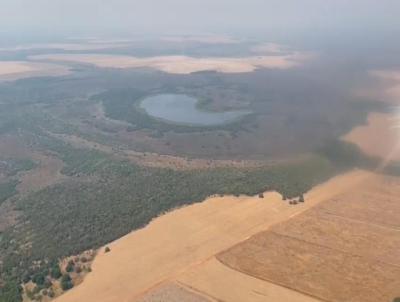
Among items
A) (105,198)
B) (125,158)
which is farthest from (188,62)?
(105,198)

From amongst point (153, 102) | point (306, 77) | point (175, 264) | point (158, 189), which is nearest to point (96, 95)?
A: point (153, 102)

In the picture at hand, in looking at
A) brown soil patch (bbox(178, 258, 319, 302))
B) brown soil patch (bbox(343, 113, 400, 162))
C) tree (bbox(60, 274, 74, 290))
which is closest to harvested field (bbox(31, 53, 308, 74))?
brown soil patch (bbox(343, 113, 400, 162))

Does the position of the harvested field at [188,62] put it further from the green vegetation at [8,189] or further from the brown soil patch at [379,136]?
the green vegetation at [8,189]

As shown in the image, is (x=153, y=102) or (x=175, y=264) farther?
(x=153, y=102)

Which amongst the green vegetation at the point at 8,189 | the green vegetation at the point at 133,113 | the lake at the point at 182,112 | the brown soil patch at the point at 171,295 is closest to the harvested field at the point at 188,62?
the green vegetation at the point at 133,113

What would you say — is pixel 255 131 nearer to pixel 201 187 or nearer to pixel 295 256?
pixel 201 187

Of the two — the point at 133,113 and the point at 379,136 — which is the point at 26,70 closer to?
the point at 133,113
